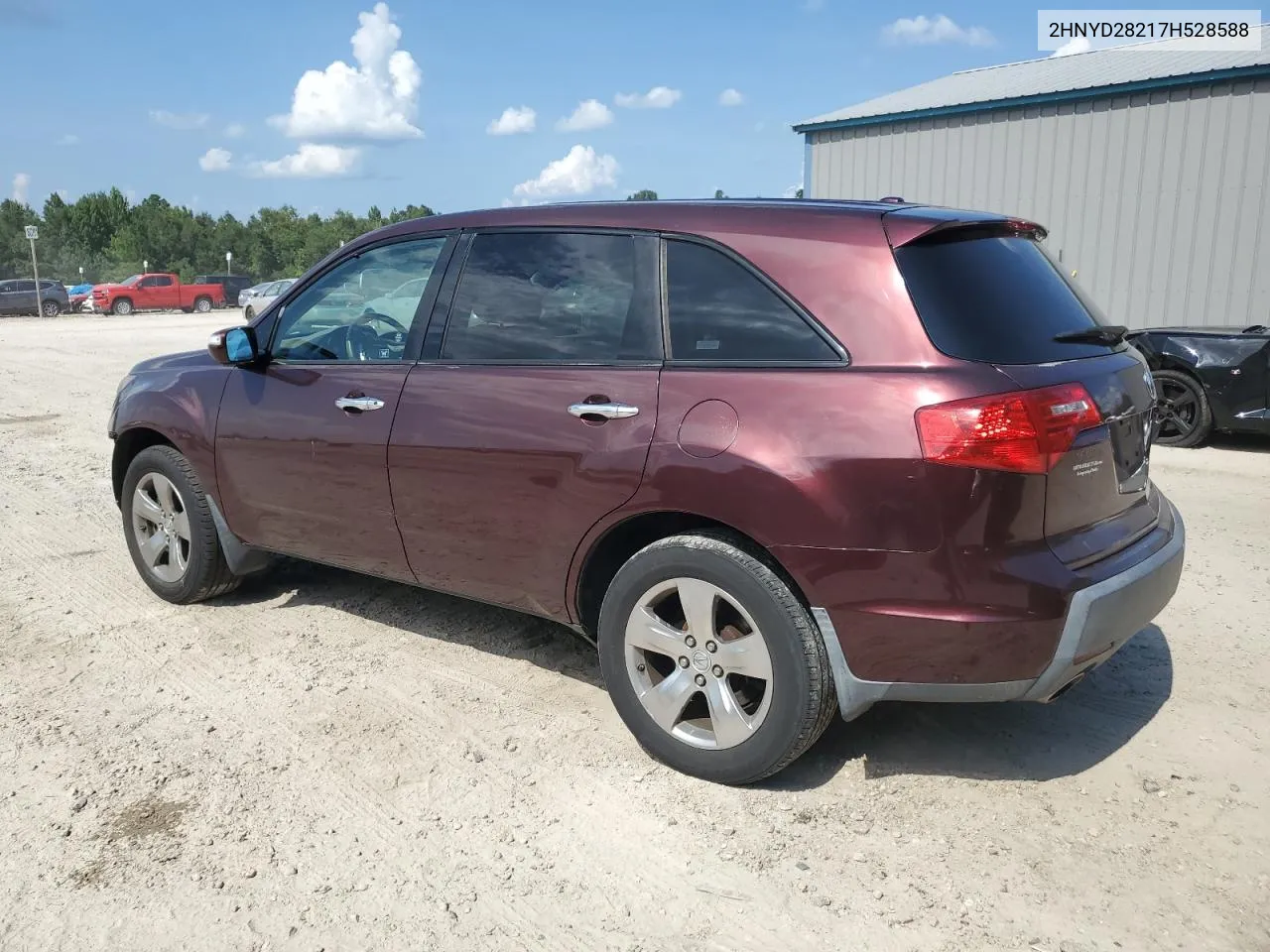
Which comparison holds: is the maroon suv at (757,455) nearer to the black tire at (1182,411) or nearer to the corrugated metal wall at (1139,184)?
the black tire at (1182,411)

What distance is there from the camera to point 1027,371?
2.83 meters

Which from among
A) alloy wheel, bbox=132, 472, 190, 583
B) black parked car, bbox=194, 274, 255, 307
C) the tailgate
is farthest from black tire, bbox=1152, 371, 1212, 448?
black parked car, bbox=194, 274, 255, 307

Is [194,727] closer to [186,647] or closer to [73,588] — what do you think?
[186,647]

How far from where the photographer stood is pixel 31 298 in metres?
40.2

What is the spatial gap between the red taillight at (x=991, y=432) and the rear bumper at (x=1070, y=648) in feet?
1.35

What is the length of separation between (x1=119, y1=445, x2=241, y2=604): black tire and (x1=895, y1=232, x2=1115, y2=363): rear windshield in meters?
3.39

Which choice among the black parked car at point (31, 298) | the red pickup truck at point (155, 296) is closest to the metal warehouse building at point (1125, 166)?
the red pickup truck at point (155, 296)

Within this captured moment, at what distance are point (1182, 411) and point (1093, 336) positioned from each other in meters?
6.87

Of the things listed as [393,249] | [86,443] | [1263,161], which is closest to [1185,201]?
[1263,161]

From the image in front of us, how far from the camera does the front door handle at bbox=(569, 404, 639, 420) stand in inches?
127

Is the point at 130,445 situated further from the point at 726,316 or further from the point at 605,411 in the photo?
the point at 726,316

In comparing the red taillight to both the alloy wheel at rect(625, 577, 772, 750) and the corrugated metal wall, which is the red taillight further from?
the corrugated metal wall

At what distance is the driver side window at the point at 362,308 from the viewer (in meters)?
4.07

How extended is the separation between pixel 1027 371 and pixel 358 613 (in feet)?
10.8
